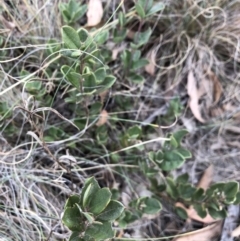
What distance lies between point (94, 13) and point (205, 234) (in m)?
0.85

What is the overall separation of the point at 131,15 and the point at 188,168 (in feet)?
1.92

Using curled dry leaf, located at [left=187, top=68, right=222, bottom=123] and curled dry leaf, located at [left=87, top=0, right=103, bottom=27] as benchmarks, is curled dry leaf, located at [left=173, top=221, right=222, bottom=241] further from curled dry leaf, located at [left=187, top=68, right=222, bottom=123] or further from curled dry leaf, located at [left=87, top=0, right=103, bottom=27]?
curled dry leaf, located at [left=87, top=0, right=103, bottom=27]

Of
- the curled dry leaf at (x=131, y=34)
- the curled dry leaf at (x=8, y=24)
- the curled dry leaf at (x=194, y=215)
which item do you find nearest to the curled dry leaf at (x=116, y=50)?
the curled dry leaf at (x=131, y=34)

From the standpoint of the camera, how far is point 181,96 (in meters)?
1.74

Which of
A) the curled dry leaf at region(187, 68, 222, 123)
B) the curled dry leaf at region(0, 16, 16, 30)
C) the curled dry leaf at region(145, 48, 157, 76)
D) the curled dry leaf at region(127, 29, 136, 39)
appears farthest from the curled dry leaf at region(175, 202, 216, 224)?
the curled dry leaf at region(0, 16, 16, 30)

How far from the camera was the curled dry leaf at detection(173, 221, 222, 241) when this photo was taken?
148 cm

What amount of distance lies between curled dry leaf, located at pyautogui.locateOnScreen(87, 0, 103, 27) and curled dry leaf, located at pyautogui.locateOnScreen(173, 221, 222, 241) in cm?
79

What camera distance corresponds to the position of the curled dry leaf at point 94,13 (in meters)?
1.59

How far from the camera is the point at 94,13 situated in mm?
1604

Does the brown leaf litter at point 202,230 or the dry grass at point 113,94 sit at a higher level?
the dry grass at point 113,94

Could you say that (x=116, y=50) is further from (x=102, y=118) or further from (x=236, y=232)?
(x=236, y=232)

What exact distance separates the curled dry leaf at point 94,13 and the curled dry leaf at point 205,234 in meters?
0.79

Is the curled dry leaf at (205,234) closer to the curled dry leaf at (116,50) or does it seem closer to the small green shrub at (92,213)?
the small green shrub at (92,213)

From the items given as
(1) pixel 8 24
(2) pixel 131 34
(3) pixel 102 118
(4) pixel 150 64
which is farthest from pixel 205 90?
(1) pixel 8 24
